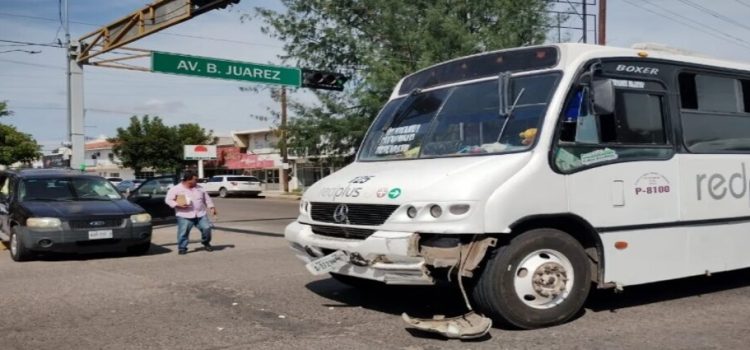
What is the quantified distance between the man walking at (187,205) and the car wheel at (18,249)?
222 centimetres

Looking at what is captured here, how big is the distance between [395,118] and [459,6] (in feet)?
57.1

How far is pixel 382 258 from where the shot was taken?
588 centimetres

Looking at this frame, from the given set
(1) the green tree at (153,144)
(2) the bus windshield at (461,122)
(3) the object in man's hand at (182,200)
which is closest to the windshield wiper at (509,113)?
(2) the bus windshield at (461,122)

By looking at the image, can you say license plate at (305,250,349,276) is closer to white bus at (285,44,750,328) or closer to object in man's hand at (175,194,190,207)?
white bus at (285,44,750,328)

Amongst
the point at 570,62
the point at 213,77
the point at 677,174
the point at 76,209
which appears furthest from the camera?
the point at 213,77

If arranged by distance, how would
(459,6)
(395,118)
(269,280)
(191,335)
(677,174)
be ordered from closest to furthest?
1. (191,335)
2. (677,174)
3. (395,118)
4. (269,280)
5. (459,6)

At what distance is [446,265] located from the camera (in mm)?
5574

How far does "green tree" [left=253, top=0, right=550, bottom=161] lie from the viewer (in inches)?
896

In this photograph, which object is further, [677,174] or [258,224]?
[258,224]

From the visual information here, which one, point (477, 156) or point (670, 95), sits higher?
point (670, 95)

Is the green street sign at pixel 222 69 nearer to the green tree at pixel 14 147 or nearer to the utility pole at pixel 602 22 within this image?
the utility pole at pixel 602 22

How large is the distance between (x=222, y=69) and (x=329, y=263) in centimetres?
1454

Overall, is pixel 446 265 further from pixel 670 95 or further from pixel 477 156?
pixel 670 95

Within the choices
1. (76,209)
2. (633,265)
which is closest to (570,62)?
(633,265)
